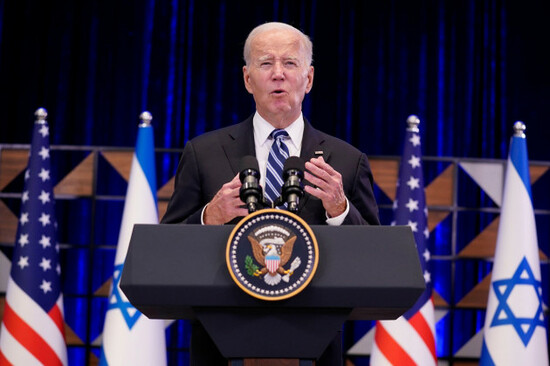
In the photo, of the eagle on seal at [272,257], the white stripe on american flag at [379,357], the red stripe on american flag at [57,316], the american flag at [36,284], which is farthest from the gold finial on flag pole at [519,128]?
the eagle on seal at [272,257]

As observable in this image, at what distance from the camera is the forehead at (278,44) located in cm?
205

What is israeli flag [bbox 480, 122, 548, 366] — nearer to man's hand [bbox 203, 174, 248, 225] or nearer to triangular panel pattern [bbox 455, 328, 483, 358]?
triangular panel pattern [bbox 455, 328, 483, 358]

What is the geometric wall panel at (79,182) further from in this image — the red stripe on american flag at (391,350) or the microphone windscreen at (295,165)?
the microphone windscreen at (295,165)

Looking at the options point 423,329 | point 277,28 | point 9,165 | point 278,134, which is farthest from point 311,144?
point 9,165

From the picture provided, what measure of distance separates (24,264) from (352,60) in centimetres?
279

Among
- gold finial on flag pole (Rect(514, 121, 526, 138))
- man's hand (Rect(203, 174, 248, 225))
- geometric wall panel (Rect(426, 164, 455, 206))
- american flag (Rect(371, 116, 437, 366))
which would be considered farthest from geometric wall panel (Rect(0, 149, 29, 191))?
man's hand (Rect(203, 174, 248, 225))

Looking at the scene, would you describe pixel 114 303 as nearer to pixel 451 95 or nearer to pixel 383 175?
pixel 383 175

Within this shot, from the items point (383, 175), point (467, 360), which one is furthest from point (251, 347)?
point (467, 360)

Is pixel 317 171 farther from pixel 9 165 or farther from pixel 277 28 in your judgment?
pixel 9 165

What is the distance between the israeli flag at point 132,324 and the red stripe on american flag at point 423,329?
4.44 feet

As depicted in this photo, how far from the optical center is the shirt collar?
206cm

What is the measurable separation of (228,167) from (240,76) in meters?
3.68

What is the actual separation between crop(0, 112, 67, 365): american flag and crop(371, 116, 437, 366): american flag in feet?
5.83

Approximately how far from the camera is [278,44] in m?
2.05
